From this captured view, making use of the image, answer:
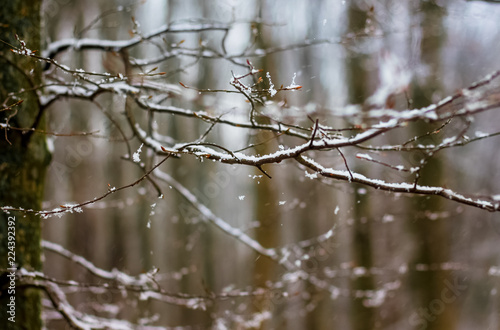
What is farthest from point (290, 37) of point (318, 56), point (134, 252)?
point (134, 252)

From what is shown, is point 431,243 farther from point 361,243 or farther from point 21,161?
point 21,161

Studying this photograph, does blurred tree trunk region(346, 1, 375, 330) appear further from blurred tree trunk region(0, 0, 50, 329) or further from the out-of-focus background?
blurred tree trunk region(0, 0, 50, 329)

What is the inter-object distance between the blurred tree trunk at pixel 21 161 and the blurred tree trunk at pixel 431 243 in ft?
19.5

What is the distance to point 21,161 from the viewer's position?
300 centimetres

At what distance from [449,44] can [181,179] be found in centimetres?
853

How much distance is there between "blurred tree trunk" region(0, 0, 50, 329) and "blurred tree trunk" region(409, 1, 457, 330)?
19.5ft

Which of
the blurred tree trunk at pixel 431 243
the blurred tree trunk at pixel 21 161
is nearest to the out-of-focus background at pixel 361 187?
the blurred tree trunk at pixel 431 243

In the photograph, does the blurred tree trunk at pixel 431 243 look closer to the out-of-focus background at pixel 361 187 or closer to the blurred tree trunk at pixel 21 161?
→ the out-of-focus background at pixel 361 187

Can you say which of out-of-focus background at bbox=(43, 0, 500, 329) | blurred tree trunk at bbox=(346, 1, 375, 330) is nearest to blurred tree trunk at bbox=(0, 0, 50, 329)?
out-of-focus background at bbox=(43, 0, 500, 329)

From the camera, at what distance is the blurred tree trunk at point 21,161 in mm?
2906

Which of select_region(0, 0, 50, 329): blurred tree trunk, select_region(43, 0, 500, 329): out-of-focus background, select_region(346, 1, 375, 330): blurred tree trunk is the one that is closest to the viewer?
select_region(0, 0, 50, 329): blurred tree trunk

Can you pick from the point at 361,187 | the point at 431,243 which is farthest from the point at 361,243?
the point at 361,187

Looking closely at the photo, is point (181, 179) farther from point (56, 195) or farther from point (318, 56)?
point (318, 56)

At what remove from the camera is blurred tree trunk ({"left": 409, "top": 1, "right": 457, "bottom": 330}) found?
23.9 ft
